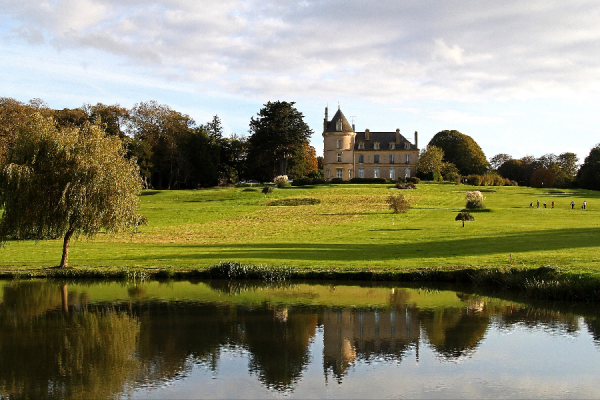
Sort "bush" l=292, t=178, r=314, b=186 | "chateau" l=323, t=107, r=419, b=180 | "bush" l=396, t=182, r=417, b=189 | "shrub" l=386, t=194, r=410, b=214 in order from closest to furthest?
"shrub" l=386, t=194, r=410, b=214 → "bush" l=396, t=182, r=417, b=189 → "bush" l=292, t=178, r=314, b=186 → "chateau" l=323, t=107, r=419, b=180

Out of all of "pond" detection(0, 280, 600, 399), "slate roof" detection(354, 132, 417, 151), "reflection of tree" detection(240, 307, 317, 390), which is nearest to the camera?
"pond" detection(0, 280, 600, 399)

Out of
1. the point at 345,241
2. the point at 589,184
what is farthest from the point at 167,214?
the point at 589,184

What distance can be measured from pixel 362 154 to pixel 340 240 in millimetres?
59392

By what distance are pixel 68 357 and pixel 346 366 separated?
22.8 feet

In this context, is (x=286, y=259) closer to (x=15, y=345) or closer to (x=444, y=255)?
(x=444, y=255)

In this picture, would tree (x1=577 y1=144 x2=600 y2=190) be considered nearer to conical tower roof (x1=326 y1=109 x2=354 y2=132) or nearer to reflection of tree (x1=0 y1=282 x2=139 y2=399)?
conical tower roof (x1=326 y1=109 x2=354 y2=132)

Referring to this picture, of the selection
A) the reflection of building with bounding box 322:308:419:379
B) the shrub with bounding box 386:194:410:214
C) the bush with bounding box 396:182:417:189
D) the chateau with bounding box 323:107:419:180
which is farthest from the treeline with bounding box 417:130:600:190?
the reflection of building with bounding box 322:308:419:379

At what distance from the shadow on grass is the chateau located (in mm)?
57966

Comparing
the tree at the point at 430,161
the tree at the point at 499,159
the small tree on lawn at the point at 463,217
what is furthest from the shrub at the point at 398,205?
the tree at the point at 499,159

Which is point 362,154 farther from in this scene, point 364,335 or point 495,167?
point 364,335

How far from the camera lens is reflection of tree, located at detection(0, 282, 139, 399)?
1188 cm

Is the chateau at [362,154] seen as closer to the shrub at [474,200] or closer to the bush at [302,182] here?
the bush at [302,182]

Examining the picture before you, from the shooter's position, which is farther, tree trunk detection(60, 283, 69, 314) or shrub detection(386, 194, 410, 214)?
shrub detection(386, 194, 410, 214)

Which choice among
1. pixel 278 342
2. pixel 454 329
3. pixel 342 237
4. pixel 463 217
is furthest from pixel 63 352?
pixel 463 217
